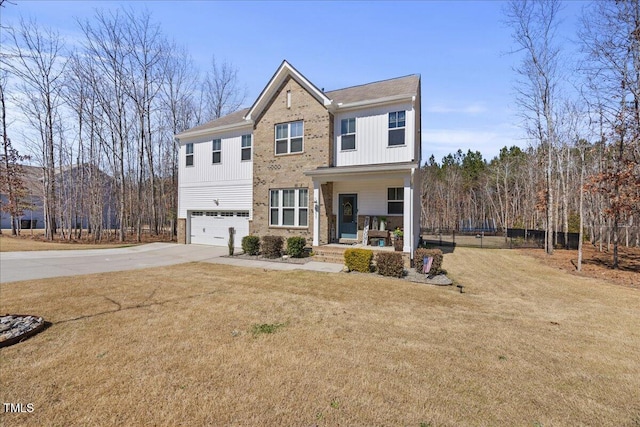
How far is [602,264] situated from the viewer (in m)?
13.1

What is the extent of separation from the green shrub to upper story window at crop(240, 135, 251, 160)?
353 inches

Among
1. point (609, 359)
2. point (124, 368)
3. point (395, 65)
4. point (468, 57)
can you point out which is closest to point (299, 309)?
point (124, 368)

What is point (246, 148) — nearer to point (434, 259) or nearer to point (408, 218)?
point (408, 218)

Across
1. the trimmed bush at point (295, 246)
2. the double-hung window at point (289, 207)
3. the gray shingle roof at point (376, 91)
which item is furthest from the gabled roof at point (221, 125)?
the trimmed bush at point (295, 246)

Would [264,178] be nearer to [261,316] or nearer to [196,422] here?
[261,316]

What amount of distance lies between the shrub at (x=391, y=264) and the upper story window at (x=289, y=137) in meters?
7.33

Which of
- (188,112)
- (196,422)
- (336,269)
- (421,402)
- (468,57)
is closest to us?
(196,422)

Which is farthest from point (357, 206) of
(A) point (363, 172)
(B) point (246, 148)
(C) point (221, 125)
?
(C) point (221, 125)

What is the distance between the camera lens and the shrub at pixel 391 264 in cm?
962

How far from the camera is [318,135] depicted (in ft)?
45.7

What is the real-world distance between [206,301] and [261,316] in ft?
5.76

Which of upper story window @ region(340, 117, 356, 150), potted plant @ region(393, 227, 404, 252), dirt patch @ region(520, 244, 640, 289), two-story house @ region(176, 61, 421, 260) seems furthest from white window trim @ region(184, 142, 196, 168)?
dirt patch @ region(520, 244, 640, 289)

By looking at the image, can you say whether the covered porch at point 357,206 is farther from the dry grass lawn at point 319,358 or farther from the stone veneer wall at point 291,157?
the dry grass lawn at point 319,358

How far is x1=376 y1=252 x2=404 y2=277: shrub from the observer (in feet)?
31.6
